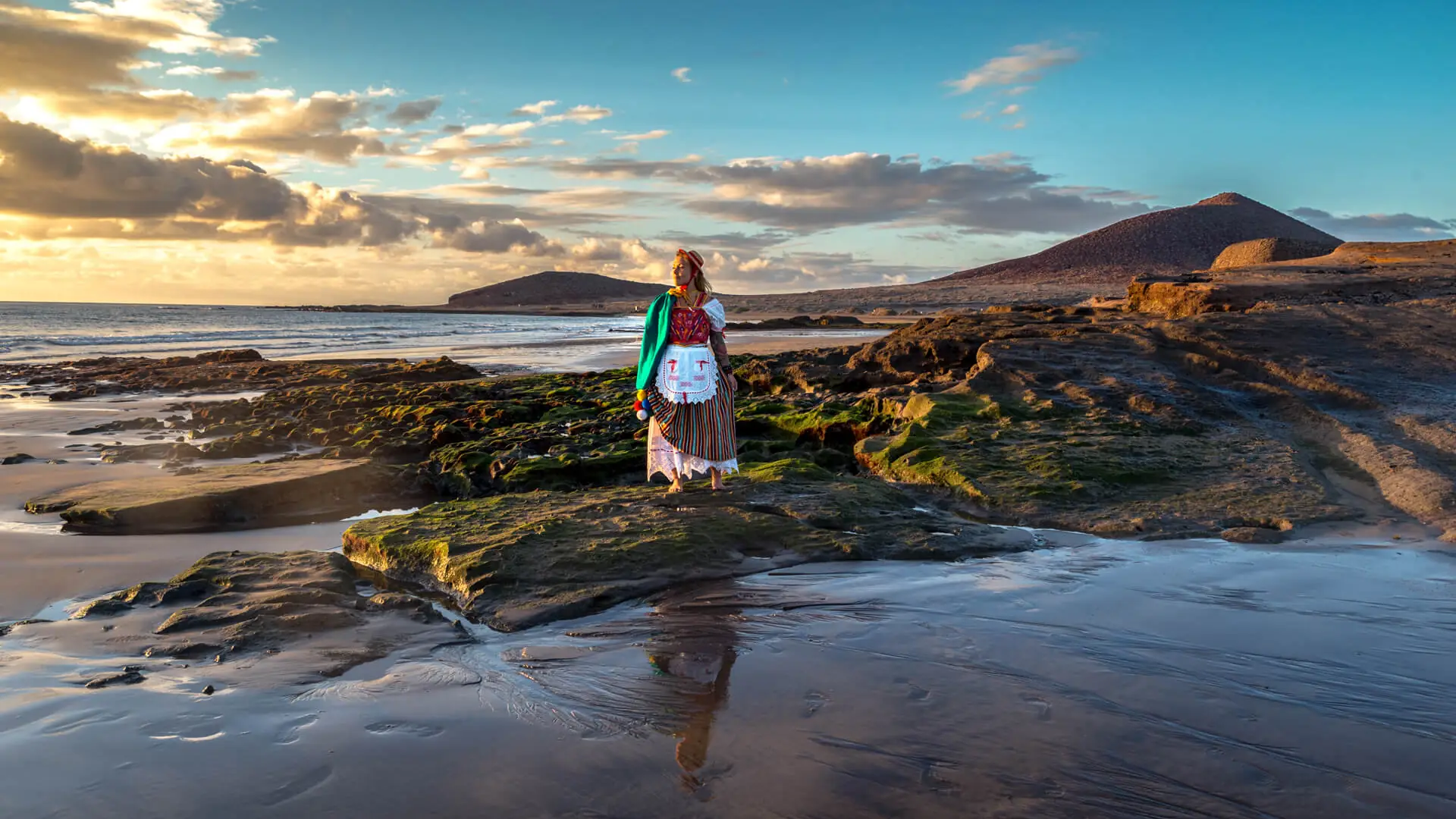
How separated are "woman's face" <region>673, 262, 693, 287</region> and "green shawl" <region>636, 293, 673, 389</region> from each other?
123 millimetres

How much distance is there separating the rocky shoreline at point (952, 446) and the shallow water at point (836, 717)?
90cm

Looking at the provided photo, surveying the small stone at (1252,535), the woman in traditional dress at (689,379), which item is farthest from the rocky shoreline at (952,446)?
the woman in traditional dress at (689,379)

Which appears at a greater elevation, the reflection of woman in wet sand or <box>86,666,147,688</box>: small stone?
the reflection of woman in wet sand

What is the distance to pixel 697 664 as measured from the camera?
3.75 meters

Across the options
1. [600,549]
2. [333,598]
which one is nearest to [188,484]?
[333,598]

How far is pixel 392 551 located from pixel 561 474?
2831 mm

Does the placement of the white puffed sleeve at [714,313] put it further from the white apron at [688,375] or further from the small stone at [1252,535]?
the small stone at [1252,535]

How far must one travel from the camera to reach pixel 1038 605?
4.33m

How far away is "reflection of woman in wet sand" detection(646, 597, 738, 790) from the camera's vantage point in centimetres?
298

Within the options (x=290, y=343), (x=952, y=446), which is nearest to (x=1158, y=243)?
(x=290, y=343)

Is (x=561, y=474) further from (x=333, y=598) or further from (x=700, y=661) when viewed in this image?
(x=700, y=661)

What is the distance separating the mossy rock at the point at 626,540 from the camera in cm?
471

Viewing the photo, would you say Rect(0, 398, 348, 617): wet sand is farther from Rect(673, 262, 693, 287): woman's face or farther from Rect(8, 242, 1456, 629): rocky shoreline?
Rect(673, 262, 693, 287): woman's face

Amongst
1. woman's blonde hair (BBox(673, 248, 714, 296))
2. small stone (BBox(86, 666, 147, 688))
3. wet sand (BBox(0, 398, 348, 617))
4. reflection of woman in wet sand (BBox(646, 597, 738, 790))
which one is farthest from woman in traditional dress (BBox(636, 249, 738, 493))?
small stone (BBox(86, 666, 147, 688))
